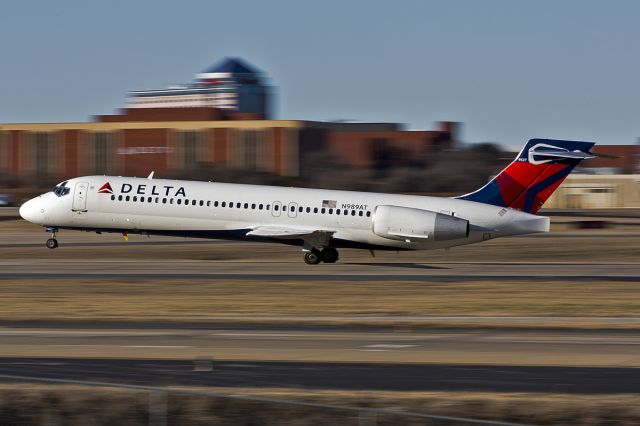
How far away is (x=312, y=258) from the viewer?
47969 mm

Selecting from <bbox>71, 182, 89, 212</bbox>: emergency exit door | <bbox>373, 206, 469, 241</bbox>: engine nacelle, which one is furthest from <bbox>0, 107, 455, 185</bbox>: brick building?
<bbox>373, 206, 469, 241</bbox>: engine nacelle

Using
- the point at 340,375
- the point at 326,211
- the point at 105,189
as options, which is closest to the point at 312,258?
the point at 326,211

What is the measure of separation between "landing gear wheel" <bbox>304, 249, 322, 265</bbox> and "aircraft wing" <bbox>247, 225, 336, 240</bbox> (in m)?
0.89

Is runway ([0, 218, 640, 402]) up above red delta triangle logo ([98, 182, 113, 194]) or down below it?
below

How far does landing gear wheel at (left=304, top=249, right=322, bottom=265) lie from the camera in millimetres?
47906

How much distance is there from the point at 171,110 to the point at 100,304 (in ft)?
419

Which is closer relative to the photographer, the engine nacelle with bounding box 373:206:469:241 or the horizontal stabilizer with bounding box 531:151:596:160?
the horizontal stabilizer with bounding box 531:151:596:160

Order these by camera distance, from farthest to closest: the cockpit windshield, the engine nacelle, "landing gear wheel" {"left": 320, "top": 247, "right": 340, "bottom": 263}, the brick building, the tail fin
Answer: the brick building → the cockpit windshield → "landing gear wheel" {"left": 320, "top": 247, "right": 340, "bottom": 263} → the engine nacelle → the tail fin

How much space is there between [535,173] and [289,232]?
35.2 ft

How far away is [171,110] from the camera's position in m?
158

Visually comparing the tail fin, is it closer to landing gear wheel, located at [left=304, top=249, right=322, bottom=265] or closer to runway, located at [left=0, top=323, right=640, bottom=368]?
landing gear wheel, located at [left=304, top=249, right=322, bottom=265]

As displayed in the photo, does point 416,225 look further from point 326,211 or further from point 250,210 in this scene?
point 250,210

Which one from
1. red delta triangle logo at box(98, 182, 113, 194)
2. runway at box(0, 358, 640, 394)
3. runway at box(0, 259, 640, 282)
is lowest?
runway at box(0, 259, 640, 282)

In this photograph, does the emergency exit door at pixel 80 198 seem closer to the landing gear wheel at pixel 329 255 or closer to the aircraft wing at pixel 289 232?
the aircraft wing at pixel 289 232
